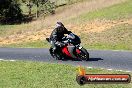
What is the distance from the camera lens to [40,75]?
1606 cm

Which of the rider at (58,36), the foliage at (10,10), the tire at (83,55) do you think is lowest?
the foliage at (10,10)

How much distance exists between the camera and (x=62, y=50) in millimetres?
20312

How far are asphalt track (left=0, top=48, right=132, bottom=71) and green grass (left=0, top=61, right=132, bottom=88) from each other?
1.25m

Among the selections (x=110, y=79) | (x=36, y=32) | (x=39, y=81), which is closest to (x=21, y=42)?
(x=36, y=32)

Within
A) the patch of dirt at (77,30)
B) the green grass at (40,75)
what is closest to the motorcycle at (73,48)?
the green grass at (40,75)

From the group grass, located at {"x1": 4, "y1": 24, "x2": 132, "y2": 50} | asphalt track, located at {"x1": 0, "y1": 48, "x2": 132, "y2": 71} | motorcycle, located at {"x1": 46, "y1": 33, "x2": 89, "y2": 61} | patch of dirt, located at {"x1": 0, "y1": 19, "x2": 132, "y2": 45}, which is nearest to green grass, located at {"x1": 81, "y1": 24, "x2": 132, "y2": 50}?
grass, located at {"x1": 4, "y1": 24, "x2": 132, "y2": 50}

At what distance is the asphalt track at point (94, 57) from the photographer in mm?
18234

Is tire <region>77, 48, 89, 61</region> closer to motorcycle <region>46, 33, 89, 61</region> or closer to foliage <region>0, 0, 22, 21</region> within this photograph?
motorcycle <region>46, 33, 89, 61</region>

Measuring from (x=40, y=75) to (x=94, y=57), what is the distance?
5365mm

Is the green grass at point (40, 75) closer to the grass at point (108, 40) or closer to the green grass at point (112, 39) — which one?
the green grass at point (112, 39)

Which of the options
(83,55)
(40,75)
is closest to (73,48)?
(83,55)

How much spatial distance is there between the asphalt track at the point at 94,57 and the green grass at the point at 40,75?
1248 mm

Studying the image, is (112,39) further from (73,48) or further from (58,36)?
(73,48)

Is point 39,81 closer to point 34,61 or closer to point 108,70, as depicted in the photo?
point 108,70
